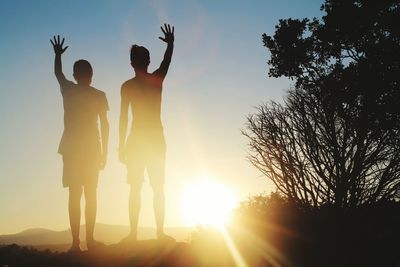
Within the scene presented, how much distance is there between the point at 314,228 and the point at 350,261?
5.07m

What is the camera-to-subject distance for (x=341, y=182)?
17062mm

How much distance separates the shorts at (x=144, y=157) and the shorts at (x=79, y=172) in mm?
636

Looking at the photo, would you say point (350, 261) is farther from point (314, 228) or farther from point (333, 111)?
point (333, 111)

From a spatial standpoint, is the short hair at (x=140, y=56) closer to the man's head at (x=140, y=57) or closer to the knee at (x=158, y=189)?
the man's head at (x=140, y=57)

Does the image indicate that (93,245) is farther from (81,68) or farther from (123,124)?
(81,68)

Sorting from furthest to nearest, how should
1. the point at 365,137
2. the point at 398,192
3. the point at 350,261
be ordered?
the point at 398,192 < the point at 365,137 < the point at 350,261

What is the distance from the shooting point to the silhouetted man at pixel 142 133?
6531 millimetres

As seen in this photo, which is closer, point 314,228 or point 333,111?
point 314,228

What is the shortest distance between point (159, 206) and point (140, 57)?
2.55 metres

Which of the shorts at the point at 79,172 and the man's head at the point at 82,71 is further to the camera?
the man's head at the point at 82,71

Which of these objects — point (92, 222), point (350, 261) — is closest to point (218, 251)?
point (92, 222)

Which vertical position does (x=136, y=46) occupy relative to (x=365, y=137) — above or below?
below

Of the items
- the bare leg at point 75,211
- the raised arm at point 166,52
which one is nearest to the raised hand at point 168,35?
the raised arm at point 166,52

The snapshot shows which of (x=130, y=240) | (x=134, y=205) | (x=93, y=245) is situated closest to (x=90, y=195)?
(x=134, y=205)
